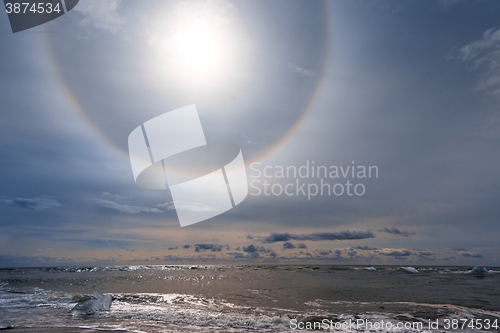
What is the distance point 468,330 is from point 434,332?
1934mm

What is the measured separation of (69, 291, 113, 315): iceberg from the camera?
17.5 m

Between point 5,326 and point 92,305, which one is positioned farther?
point 92,305

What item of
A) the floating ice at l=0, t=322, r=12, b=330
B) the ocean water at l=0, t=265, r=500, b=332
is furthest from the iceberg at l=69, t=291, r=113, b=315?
the floating ice at l=0, t=322, r=12, b=330

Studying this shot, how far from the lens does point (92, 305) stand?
58.5ft

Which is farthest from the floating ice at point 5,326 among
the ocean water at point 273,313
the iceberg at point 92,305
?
the iceberg at point 92,305

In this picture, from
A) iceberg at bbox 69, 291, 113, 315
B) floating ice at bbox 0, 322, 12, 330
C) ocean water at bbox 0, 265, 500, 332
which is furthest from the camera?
iceberg at bbox 69, 291, 113, 315

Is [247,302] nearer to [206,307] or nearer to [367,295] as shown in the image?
[206,307]

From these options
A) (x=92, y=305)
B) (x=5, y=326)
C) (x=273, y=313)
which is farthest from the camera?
(x=92, y=305)

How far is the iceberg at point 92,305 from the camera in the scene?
688 inches

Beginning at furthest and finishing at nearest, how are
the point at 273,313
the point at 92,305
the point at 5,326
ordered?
1. the point at 92,305
2. the point at 273,313
3. the point at 5,326

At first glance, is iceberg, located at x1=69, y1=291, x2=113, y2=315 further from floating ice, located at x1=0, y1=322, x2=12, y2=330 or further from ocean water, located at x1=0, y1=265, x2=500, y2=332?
floating ice, located at x1=0, y1=322, x2=12, y2=330

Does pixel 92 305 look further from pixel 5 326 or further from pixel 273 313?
pixel 273 313

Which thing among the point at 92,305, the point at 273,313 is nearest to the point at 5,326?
the point at 92,305

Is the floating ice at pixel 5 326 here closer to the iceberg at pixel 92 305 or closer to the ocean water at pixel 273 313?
the ocean water at pixel 273 313
